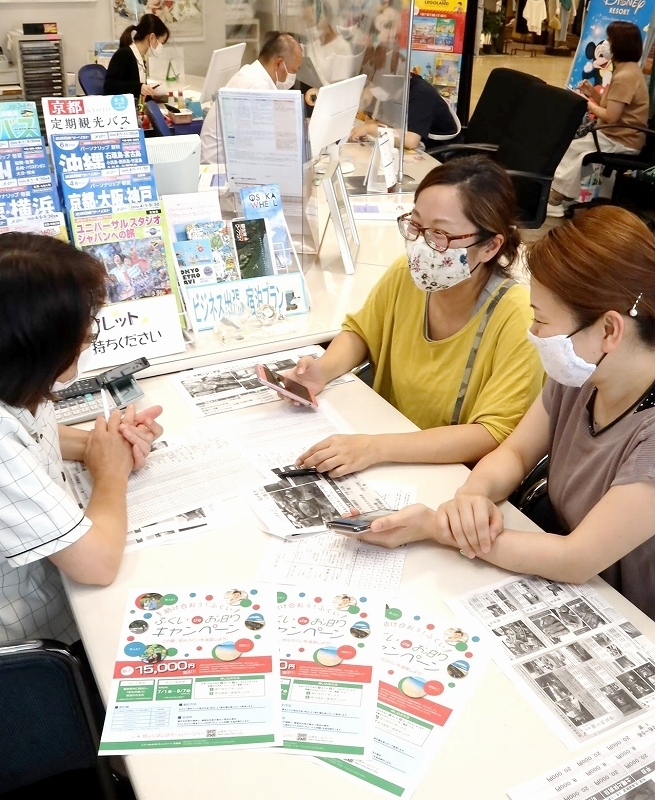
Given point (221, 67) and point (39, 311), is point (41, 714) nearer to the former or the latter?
point (39, 311)

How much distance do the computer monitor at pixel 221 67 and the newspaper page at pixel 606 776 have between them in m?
4.30

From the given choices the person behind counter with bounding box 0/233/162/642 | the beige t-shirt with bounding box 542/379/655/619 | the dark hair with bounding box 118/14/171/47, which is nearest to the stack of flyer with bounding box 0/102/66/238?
the person behind counter with bounding box 0/233/162/642

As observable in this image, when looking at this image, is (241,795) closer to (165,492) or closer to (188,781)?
(188,781)

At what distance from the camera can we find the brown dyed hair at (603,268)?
1.21 m

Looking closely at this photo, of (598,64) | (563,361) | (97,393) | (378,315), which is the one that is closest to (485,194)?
(378,315)

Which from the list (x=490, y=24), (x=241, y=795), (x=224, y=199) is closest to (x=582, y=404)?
(x=241, y=795)

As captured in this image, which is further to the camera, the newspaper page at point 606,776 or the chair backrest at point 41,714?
the chair backrest at point 41,714

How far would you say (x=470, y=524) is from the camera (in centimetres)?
127

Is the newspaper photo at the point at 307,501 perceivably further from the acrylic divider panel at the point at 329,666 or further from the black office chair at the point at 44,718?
the black office chair at the point at 44,718

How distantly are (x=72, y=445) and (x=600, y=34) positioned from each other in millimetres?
5853

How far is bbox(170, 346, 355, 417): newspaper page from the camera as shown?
5.76 feet

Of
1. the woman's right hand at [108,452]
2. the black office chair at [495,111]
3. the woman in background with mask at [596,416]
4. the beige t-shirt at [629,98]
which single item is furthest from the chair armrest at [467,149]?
the woman's right hand at [108,452]

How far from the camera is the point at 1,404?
3.81 ft

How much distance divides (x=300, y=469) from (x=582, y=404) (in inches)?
21.9
